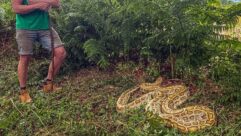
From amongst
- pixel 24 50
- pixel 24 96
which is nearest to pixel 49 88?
pixel 24 96

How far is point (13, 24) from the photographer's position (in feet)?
32.8

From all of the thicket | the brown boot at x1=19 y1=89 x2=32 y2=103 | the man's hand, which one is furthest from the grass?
the man's hand

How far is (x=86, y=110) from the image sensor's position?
6.45 meters

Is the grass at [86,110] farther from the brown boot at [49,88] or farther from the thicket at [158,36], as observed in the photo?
the thicket at [158,36]

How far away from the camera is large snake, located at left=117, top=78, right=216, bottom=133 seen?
546 centimetres

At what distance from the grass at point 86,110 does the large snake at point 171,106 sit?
0.12m

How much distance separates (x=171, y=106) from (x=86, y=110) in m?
1.30

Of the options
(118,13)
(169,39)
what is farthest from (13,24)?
(169,39)

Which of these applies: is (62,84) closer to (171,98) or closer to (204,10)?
(171,98)

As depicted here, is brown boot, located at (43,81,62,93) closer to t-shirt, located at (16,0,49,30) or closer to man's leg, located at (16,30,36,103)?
man's leg, located at (16,30,36,103)

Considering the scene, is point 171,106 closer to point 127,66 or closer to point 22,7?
point 127,66

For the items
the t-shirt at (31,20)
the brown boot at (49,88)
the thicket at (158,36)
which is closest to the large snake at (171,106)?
the thicket at (158,36)

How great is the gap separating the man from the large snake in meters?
Result: 1.55

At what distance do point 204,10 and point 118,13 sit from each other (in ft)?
5.40
